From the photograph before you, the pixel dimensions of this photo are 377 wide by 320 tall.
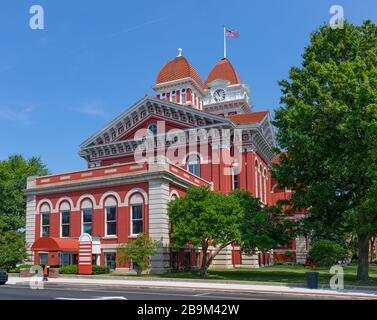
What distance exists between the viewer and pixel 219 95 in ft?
243

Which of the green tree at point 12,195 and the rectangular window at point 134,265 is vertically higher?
the green tree at point 12,195

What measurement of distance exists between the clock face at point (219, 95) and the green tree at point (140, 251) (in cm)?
4250

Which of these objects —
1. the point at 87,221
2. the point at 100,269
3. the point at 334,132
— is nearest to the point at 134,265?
the point at 100,269

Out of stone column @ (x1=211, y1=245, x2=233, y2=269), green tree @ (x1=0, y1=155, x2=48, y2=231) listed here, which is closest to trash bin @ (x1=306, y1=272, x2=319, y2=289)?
stone column @ (x1=211, y1=245, x2=233, y2=269)

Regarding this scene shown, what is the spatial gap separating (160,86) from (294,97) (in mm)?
37760

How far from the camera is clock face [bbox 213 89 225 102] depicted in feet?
241

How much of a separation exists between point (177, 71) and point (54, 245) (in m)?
39.0

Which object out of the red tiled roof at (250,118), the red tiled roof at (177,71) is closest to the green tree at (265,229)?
the red tiled roof at (250,118)

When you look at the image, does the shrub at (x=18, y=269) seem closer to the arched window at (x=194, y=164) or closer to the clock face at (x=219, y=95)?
the arched window at (x=194, y=164)

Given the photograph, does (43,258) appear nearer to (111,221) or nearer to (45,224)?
(45,224)

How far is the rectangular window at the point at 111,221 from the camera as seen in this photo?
125 feet

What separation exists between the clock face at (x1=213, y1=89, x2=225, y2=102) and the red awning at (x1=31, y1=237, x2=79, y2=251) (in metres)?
41.2

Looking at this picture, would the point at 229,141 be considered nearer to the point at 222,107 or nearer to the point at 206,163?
the point at 206,163

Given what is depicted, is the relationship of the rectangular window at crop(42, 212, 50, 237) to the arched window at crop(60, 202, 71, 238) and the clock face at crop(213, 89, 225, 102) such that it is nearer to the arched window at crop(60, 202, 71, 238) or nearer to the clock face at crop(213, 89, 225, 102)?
the arched window at crop(60, 202, 71, 238)
